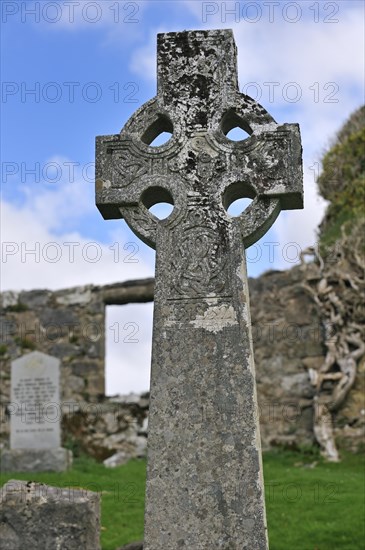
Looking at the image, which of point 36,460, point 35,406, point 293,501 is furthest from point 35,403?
point 293,501

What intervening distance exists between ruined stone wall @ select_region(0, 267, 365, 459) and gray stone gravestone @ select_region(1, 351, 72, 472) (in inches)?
70.9

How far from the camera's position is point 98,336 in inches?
618

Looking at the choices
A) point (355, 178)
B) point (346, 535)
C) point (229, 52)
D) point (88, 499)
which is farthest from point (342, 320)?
point (229, 52)

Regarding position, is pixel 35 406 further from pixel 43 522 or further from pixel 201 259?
pixel 201 259

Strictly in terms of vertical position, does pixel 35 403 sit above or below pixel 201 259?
below

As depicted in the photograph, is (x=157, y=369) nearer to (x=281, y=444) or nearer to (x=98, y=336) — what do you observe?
(x=281, y=444)

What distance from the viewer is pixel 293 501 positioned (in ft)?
26.9

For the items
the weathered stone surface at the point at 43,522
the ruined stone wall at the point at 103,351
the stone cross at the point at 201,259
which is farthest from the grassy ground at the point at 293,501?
the stone cross at the point at 201,259

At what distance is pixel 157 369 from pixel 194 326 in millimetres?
269

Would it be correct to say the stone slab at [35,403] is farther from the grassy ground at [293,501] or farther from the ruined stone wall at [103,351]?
the ruined stone wall at [103,351]

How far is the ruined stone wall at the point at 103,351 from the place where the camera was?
13266mm

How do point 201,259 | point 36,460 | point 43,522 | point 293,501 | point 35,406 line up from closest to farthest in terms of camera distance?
point 201,259, point 43,522, point 293,501, point 36,460, point 35,406

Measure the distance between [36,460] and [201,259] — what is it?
8.99 metres

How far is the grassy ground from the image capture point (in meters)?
6.87
